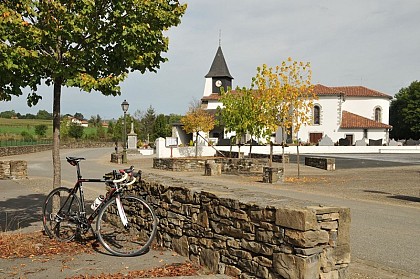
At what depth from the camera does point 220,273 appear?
480 cm

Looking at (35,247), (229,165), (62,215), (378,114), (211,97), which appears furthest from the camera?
(211,97)

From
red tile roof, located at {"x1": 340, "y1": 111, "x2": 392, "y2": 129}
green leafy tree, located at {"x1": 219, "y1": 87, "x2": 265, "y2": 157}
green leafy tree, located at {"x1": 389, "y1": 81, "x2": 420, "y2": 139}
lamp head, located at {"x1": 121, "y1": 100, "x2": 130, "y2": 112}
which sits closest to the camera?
green leafy tree, located at {"x1": 219, "y1": 87, "x2": 265, "y2": 157}

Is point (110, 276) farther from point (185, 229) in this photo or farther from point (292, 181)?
point (292, 181)

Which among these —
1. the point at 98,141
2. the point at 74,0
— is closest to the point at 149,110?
the point at 98,141

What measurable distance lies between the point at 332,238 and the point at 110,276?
2412 millimetres

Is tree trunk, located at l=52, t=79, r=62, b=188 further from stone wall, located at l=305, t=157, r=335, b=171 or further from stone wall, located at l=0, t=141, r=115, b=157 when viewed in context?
stone wall, located at l=0, t=141, r=115, b=157

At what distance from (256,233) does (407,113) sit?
7149cm

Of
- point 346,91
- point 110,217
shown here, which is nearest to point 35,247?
point 110,217

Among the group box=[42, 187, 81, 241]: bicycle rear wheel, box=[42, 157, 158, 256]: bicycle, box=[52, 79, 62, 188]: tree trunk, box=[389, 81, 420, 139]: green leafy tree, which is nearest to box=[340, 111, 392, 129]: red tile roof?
box=[389, 81, 420, 139]: green leafy tree

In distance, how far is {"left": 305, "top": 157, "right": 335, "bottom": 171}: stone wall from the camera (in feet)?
80.6

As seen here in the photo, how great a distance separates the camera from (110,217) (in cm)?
664

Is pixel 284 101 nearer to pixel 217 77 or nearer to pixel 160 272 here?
pixel 160 272

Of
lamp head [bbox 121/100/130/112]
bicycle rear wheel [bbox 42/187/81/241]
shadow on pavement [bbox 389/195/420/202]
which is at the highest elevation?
lamp head [bbox 121/100/130/112]

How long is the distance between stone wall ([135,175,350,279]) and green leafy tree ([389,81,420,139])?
68651mm
